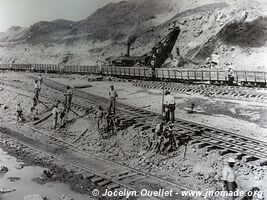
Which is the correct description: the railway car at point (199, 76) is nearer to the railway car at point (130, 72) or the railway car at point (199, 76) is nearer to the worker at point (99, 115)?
the railway car at point (130, 72)

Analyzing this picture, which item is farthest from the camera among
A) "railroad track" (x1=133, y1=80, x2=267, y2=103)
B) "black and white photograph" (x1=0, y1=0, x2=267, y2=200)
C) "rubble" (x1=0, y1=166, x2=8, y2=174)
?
"railroad track" (x1=133, y1=80, x2=267, y2=103)

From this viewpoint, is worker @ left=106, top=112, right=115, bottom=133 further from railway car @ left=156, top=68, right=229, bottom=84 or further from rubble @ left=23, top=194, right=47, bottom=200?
railway car @ left=156, top=68, right=229, bottom=84

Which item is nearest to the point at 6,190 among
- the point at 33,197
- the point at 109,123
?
the point at 33,197

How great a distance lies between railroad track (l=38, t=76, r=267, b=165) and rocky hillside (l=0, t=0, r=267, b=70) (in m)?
5.61

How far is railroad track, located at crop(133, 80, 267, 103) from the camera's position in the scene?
33.1 ft

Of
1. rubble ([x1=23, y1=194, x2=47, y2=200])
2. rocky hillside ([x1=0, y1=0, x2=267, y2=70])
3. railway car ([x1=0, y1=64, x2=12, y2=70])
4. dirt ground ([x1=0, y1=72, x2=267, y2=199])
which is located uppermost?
rocky hillside ([x1=0, y1=0, x2=267, y2=70])

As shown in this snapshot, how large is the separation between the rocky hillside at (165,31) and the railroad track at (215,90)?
3.72 meters

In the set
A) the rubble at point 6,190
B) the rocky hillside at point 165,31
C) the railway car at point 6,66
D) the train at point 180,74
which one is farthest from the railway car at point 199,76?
the railway car at point 6,66

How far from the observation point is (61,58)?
19250 mm

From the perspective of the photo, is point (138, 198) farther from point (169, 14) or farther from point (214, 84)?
point (169, 14)

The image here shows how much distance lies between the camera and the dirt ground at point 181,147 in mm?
5963

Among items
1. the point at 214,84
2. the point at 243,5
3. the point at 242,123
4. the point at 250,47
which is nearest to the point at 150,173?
the point at 242,123

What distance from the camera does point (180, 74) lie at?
14078mm

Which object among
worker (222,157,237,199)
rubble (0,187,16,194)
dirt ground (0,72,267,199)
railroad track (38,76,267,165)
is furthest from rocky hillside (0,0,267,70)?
worker (222,157,237,199)
